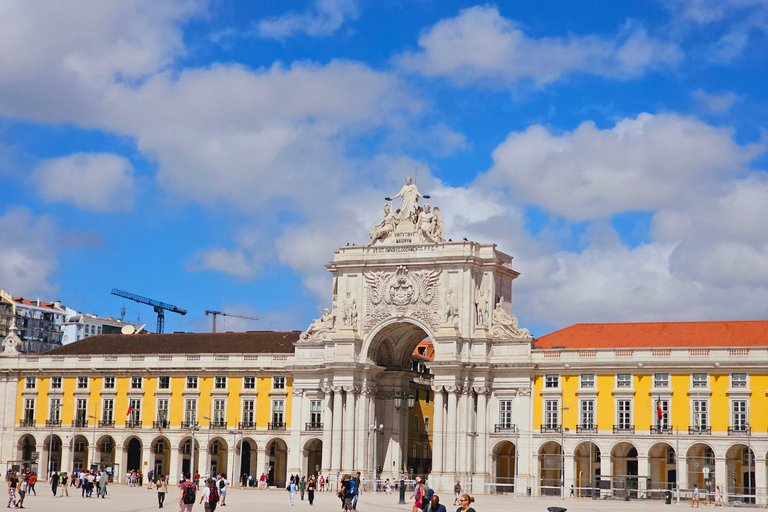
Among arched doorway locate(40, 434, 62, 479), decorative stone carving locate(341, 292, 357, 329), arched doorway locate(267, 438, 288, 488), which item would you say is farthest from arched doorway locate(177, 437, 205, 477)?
decorative stone carving locate(341, 292, 357, 329)

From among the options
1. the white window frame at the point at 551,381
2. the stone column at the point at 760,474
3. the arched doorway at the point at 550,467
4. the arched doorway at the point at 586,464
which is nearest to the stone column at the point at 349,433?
the arched doorway at the point at 550,467

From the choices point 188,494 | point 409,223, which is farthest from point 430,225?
point 188,494

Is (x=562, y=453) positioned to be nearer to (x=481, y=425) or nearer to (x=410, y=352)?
(x=481, y=425)

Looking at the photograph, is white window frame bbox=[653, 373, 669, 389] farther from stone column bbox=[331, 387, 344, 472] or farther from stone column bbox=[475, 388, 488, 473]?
stone column bbox=[331, 387, 344, 472]

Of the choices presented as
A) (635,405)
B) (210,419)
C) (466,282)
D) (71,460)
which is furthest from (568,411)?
(71,460)

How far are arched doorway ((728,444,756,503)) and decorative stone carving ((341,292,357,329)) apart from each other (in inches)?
1205

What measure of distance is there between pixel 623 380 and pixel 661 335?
260 inches

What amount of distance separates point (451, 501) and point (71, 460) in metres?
39.8

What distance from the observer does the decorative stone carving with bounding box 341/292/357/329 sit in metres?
98.6

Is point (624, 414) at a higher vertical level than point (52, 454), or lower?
higher

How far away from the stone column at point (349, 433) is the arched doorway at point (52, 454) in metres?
26.9

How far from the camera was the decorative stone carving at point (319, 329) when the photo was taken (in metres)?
101

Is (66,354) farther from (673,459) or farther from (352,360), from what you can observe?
Answer: (673,459)

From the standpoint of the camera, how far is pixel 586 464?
92.2 metres
